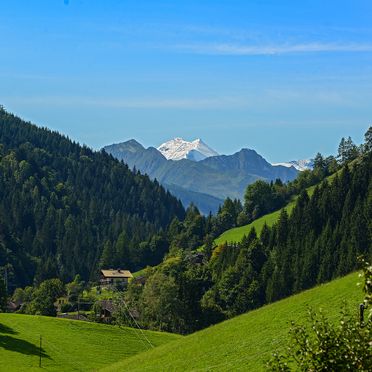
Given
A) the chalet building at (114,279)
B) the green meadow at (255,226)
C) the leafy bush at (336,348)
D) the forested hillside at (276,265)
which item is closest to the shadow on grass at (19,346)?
the forested hillside at (276,265)

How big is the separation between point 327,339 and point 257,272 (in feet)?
360

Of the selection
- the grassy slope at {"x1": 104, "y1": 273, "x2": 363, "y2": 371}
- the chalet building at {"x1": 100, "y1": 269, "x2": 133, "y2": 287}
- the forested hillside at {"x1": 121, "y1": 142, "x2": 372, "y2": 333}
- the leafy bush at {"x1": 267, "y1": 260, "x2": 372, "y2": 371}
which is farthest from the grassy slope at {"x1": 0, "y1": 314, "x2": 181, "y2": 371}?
the chalet building at {"x1": 100, "y1": 269, "x2": 133, "y2": 287}

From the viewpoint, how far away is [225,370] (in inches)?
1460

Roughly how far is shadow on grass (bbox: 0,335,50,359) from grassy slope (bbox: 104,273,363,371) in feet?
60.2

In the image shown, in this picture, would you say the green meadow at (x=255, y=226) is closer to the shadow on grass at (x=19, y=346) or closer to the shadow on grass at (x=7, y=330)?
Result: the shadow on grass at (x=7, y=330)

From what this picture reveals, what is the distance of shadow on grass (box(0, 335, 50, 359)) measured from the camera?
220ft

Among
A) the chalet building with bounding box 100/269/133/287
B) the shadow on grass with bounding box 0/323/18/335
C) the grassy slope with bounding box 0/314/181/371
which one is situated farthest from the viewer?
the chalet building with bounding box 100/269/133/287

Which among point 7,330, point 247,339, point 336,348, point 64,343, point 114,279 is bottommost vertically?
point 64,343

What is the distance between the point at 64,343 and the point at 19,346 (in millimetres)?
5737

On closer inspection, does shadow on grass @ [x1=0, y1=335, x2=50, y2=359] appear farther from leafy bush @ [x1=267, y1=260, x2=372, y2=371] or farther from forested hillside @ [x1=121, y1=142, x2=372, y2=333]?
leafy bush @ [x1=267, y1=260, x2=372, y2=371]

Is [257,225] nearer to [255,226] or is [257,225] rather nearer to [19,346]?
[255,226]

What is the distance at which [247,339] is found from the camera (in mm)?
42281

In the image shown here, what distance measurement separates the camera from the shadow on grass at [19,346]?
6719 centimetres

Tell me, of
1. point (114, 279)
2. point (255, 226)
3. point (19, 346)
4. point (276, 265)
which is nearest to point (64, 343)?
point (19, 346)
